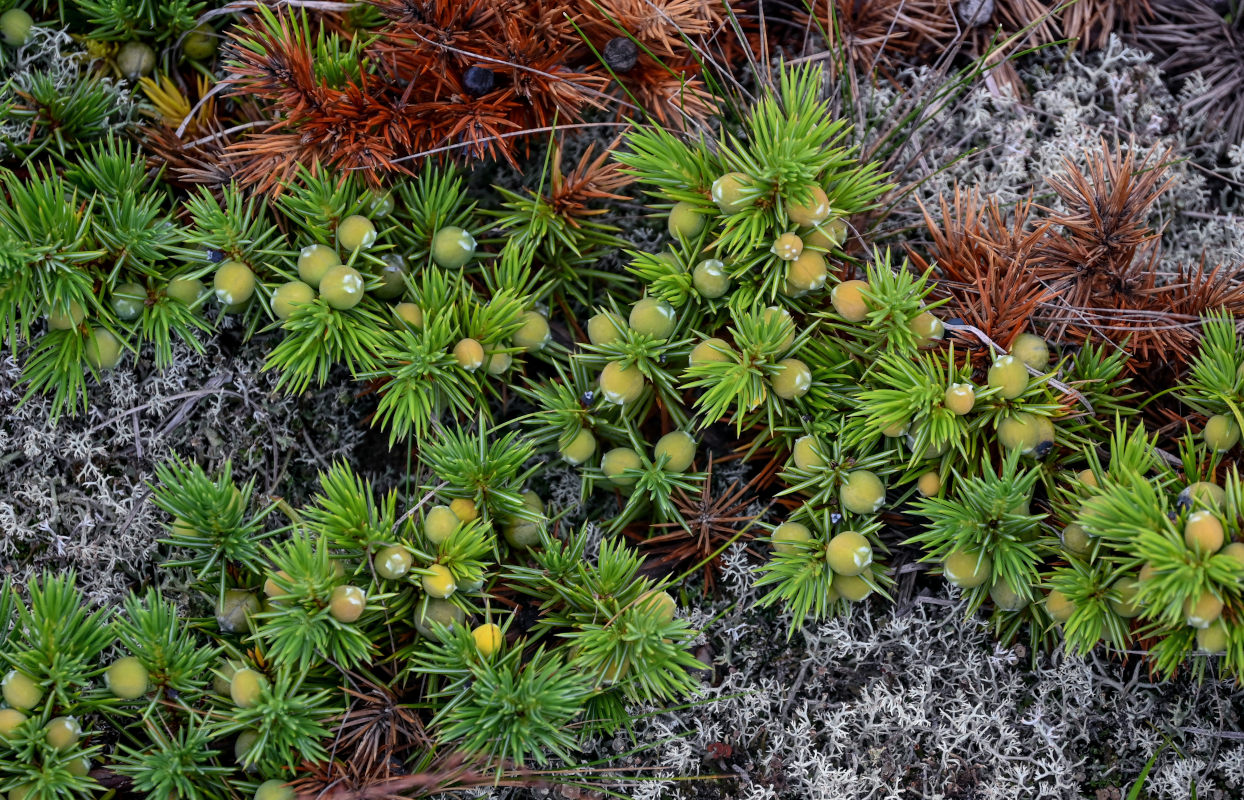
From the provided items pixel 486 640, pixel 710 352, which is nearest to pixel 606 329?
pixel 710 352

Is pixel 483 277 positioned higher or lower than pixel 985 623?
higher

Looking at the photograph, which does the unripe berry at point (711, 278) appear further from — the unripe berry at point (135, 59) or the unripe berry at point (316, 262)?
the unripe berry at point (135, 59)

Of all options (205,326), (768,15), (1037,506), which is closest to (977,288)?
(1037,506)

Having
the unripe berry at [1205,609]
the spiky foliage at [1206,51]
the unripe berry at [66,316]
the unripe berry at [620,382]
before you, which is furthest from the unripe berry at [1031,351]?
the unripe berry at [66,316]

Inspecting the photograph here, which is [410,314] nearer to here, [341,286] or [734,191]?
[341,286]

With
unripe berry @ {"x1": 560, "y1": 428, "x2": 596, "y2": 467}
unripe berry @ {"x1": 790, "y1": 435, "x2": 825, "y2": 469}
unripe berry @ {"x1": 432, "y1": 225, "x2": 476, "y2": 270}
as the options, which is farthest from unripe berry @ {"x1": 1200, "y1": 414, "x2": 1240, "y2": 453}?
unripe berry @ {"x1": 432, "y1": 225, "x2": 476, "y2": 270}

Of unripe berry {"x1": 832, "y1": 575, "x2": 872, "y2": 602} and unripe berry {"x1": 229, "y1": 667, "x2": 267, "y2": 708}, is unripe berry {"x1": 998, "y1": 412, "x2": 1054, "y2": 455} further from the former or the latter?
unripe berry {"x1": 229, "y1": 667, "x2": 267, "y2": 708}

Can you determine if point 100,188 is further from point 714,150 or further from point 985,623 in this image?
point 985,623
